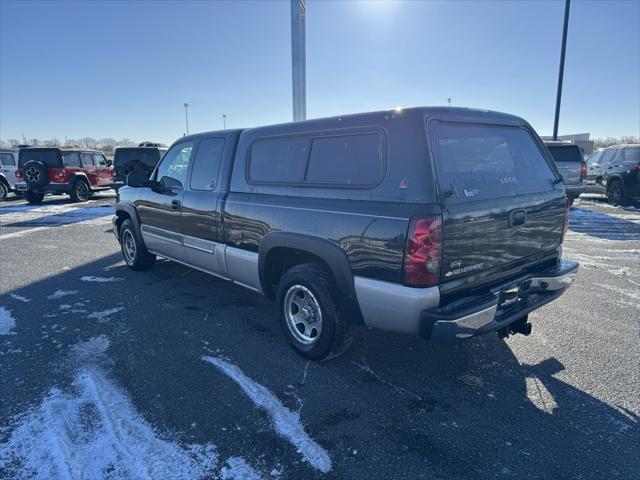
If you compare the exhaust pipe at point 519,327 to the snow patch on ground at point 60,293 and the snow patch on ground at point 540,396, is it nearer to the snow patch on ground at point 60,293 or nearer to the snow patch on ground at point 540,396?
the snow patch on ground at point 540,396

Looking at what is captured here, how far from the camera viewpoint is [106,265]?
21.8ft

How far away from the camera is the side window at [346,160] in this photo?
2.90m

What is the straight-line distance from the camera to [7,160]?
16.8m

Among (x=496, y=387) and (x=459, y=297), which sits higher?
(x=459, y=297)

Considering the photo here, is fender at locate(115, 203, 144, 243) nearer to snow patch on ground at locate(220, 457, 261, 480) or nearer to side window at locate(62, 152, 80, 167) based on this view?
snow patch on ground at locate(220, 457, 261, 480)

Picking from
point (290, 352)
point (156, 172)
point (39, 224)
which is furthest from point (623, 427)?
point (39, 224)

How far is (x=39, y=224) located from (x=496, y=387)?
1176 cm

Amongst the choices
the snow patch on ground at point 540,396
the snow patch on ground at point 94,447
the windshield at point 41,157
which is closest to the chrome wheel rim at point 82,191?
the windshield at point 41,157

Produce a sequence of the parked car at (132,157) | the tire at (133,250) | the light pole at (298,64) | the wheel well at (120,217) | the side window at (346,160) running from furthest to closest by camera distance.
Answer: the parked car at (132,157) → the light pole at (298,64) → the wheel well at (120,217) → the tire at (133,250) → the side window at (346,160)

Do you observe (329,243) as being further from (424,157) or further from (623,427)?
(623,427)

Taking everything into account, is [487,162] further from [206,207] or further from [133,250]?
[133,250]

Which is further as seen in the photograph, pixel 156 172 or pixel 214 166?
pixel 156 172

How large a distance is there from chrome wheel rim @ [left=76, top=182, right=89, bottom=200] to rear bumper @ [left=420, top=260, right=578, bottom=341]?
54.5 feet

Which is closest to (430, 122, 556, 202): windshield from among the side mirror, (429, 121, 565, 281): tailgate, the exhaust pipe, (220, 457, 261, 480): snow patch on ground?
(429, 121, 565, 281): tailgate
